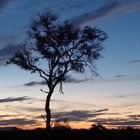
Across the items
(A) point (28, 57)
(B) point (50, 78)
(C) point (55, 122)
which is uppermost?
(A) point (28, 57)

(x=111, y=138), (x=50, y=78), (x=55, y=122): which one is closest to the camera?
(x=111, y=138)

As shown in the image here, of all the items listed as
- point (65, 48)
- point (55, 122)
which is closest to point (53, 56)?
point (65, 48)

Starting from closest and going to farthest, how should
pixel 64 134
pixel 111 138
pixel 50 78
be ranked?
pixel 111 138 → pixel 64 134 → pixel 50 78

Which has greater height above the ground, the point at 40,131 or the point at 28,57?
the point at 28,57

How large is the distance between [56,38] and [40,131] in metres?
10.1

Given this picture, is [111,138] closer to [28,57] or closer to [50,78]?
[50,78]

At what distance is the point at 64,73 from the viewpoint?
42.9 m

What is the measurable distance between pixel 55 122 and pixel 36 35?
10.2 m

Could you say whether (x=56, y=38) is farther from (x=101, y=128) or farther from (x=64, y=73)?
(x=101, y=128)

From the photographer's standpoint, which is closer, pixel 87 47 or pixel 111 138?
pixel 111 138

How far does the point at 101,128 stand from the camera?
138 ft

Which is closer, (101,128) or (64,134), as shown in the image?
(64,134)

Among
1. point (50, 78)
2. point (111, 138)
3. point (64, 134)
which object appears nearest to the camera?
point (111, 138)

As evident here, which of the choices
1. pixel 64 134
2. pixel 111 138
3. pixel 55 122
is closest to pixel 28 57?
pixel 55 122
